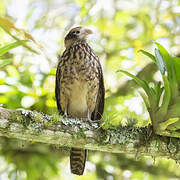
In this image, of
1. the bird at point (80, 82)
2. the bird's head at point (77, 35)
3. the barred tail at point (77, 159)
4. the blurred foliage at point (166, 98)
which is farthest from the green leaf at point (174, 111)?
the bird's head at point (77, 35)

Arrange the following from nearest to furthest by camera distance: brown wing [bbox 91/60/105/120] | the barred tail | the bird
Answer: the barred tail → the bird → brown wing [bbox 91/60/105/120]

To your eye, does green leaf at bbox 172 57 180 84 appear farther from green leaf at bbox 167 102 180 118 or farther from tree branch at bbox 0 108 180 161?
tree branch at bbox 0 108 180 161

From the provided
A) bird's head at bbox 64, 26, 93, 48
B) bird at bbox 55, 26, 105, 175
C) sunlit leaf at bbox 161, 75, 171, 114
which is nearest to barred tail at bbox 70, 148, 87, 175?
bird at bbox 55, 26, 105, 175

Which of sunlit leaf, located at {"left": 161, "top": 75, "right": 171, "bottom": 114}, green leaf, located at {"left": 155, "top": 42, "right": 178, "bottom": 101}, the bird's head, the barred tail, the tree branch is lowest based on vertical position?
the barred tail

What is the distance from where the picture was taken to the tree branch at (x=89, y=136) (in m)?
2.19

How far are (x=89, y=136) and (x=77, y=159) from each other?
0.63 meters

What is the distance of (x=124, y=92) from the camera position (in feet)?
12.6

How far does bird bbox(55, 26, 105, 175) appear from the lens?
3205 mm

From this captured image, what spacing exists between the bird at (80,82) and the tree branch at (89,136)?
789 mm

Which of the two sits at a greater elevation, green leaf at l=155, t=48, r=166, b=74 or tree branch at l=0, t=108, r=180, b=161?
green leaf at l=155, t=48, r=166, b=74

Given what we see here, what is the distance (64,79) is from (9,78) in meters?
0.60

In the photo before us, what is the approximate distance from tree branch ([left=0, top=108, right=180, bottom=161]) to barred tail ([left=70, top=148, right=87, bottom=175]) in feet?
1.83

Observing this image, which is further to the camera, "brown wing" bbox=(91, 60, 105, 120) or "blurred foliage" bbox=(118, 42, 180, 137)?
"brown wing" bbox=(91, 60, 105, 120)

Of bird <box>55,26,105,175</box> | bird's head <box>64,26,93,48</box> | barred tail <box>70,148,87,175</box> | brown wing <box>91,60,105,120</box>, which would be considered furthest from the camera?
bird's head <box>64,26,93,48</box>
